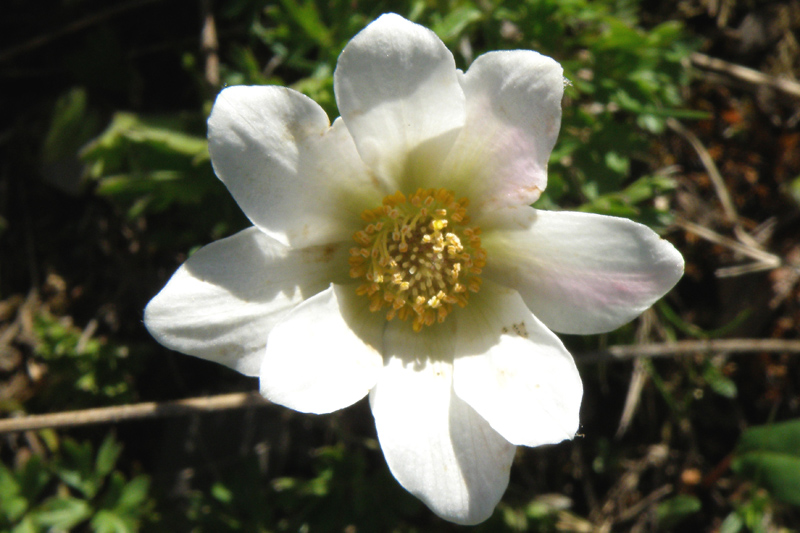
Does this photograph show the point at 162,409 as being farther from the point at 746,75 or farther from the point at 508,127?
the point at 746,75

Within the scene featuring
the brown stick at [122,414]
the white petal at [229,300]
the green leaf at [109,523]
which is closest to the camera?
the white petal at [229,300]

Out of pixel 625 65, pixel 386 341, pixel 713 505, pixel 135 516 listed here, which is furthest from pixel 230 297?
pixel 713 505

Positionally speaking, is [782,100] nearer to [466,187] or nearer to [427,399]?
[466,187]

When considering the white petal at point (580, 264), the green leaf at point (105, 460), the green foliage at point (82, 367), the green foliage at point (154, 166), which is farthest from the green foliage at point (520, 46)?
the green leaf at point (105, 460)

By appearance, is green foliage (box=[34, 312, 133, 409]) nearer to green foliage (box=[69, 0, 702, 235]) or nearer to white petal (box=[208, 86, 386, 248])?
green foliage (box=[69, 0, 702, 235])

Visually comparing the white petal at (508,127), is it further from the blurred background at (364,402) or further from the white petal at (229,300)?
the blurred background at (364,402)
